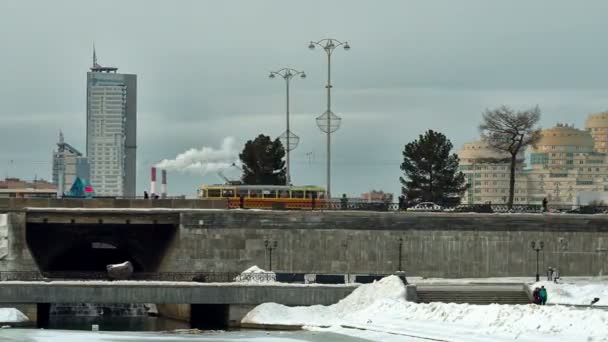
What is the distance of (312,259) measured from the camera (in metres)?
87.8

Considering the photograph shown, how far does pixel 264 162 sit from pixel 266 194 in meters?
30.2

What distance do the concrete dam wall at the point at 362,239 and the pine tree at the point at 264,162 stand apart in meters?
46.4

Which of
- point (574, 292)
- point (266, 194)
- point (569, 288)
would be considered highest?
point (266, 194)

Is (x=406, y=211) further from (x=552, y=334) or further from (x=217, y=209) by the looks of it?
(x=552, y=334)

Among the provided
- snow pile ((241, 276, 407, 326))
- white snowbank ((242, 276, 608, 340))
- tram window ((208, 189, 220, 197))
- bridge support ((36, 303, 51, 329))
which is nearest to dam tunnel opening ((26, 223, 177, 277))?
bridge support ((36, 303, 51, 329))

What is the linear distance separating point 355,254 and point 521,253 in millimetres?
10749

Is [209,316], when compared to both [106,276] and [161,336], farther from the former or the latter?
[161,336]

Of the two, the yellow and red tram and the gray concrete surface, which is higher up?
the yellow and red tram

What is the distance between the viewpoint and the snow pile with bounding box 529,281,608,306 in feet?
240

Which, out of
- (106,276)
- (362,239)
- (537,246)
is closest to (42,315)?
(106,276)

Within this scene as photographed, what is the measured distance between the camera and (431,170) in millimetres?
116500

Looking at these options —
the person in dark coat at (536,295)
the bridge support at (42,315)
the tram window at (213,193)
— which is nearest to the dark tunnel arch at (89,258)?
the tram window at (213,193)

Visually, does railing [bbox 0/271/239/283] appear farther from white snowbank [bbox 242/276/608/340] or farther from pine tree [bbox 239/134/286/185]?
pine tree [bbox 239/134/286/185]

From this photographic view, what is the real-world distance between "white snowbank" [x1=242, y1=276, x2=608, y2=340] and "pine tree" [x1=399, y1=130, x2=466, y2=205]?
40.3m
